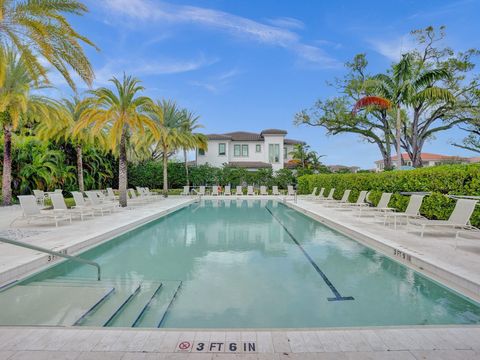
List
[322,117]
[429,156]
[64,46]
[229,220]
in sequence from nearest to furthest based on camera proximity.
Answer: [64,46] < [229,220] < [322,117] < [429,156]

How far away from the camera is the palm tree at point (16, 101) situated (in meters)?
15.3

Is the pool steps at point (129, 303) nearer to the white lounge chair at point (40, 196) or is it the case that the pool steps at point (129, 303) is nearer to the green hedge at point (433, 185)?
the green hedge at point (433, 185)

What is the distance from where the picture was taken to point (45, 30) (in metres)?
8.74

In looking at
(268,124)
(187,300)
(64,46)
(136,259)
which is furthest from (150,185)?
(187,300)

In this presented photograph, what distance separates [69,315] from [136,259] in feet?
11.3

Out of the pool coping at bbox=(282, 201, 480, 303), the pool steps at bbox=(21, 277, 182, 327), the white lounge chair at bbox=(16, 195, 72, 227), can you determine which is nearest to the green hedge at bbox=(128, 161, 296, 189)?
the white lounge chair at bbox=(16, 195, 72, 227)

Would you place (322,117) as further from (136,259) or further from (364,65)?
(136,259)

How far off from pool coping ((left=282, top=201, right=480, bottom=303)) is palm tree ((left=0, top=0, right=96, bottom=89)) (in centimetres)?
1002

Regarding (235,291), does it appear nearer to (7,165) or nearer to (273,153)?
(7,165)

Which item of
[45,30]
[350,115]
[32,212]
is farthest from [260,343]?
[350,115]

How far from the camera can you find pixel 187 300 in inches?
190

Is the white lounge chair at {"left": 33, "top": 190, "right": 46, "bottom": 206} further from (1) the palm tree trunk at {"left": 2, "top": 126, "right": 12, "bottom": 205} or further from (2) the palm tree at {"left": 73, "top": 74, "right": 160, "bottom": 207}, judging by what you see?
(2) the palm tree at {"left": 73, "top": 74, "right": 160, "bottom": 207}

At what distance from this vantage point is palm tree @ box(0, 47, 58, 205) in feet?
50.2

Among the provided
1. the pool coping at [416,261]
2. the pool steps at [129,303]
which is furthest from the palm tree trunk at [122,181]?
the pool steps at [129,303]
